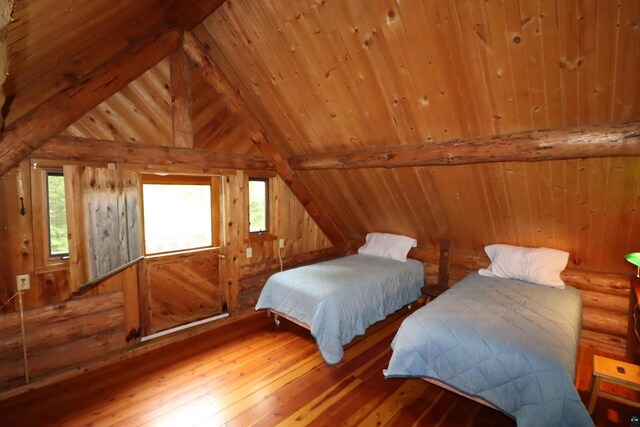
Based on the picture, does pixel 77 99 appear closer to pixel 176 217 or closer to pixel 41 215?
pixel 41 215

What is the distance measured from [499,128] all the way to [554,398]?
1813 mm

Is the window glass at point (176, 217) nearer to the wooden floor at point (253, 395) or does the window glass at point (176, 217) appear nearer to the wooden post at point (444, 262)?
the wooden floor at point (253, 395)

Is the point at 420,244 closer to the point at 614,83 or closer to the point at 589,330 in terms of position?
the point at 589,330

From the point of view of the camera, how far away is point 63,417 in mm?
2141

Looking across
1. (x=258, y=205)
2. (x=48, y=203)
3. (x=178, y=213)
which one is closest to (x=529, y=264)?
(x=258, y=205)

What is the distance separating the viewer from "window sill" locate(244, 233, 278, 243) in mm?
3880

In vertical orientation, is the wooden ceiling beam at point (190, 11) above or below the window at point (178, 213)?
above

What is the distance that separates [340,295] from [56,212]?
2517 millimetres

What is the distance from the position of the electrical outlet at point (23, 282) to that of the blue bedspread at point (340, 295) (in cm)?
198

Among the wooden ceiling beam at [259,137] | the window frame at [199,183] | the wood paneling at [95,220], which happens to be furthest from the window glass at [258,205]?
the wood paneling at [95,220]

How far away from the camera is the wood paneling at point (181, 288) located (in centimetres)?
327

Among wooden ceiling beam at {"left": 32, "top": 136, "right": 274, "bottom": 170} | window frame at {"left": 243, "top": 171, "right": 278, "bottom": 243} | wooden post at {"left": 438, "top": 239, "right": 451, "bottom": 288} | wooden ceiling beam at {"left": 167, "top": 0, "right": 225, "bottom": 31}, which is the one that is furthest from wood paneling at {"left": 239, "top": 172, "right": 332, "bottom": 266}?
wooden ceiling beam at {"left": 167, "top": 0, "right": 225, "bottom": 31}

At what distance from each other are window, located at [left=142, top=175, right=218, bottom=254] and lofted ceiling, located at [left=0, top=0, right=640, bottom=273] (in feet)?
1.80

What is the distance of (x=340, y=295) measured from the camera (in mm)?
2908
